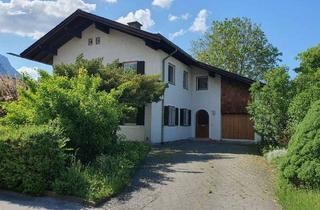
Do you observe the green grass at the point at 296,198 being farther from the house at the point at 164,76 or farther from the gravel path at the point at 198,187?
the house at the point at 164,76

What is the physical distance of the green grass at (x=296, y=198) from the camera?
26.1 feet

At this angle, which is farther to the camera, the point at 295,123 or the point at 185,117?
the point at 185,117

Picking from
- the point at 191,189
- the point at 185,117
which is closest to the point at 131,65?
the point at 185,117

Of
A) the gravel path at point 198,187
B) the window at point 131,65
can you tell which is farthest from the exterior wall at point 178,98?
the gravel path at point 198,187

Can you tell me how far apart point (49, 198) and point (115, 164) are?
2.44 metres

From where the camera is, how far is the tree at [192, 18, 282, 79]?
45031mm

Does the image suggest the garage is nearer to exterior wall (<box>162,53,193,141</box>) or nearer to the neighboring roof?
the neighboring roof

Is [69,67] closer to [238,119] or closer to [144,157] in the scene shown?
[144,157]

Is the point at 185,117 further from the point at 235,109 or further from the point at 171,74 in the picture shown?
the point at 171,74

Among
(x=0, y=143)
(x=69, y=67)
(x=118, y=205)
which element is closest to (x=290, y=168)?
(x=118, y=205)

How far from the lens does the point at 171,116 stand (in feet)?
78.8

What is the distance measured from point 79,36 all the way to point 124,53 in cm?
340

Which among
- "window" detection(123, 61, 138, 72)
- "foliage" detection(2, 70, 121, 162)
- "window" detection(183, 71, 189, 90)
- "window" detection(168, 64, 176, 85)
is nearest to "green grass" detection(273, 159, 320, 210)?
"foliage" detection(2, 70, 121, 162)

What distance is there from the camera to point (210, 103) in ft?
89.1
